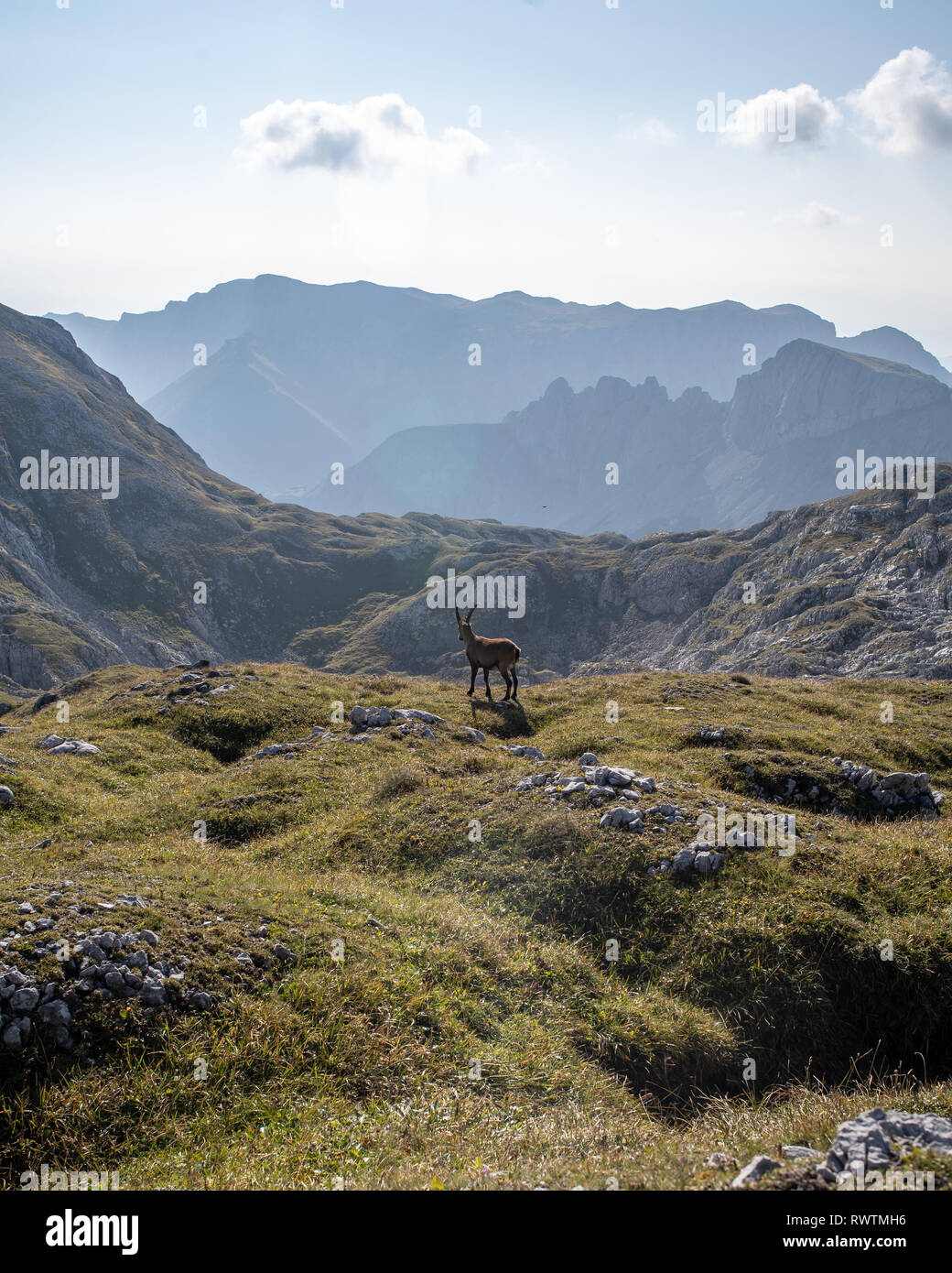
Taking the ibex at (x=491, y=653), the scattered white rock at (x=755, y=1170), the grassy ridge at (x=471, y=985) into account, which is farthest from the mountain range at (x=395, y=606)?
the scattered white rock at (x=755, y=1170)

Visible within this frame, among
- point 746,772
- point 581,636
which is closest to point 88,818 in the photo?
point 746,772

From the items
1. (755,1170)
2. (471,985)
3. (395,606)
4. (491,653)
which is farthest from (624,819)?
(395,606)

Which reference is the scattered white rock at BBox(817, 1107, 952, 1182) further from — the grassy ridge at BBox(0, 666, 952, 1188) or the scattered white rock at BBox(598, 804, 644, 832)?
the scattered white rock at BBox(598, 804, 644, 832)

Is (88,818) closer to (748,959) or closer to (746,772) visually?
(748,959)

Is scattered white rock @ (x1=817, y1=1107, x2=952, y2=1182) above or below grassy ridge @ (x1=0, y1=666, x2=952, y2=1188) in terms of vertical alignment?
above

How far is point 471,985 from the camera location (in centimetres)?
1094

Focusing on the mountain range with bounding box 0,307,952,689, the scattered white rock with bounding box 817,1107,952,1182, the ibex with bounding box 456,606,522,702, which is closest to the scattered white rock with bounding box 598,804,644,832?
the scattered white rock with bounding box 817,1107,952,1182

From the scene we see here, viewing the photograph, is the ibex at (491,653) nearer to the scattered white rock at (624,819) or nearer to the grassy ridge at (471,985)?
the grassy ridge at (471,985)

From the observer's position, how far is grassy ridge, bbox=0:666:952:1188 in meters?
7.54

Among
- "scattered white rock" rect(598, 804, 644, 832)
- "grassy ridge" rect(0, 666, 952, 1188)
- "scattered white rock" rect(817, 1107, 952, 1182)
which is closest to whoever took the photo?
"scattered white rock" rect(817, 1107, 952, 1182)

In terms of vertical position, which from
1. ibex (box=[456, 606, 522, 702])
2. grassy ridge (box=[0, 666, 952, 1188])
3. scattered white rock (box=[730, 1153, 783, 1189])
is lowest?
grassy ridge (box=[0, 666, 952, 1188])

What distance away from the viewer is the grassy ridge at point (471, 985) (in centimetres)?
754

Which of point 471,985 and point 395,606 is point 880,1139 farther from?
point 395,606
